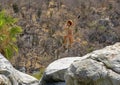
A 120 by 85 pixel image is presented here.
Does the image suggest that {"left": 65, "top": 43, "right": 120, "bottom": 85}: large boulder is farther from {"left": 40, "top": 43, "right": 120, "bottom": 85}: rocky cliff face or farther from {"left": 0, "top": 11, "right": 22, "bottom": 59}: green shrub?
{"left": 0, "top": 11, "right": 22, "bottom": 59}: green shrub

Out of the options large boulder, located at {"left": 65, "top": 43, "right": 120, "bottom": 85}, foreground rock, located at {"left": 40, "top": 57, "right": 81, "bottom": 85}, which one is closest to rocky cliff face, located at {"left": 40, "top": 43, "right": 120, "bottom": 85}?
large boulder, located at {"left": 65, "top": 43, "right": 120, "bottom": 85}

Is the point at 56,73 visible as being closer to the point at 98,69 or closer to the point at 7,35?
the point at 98,69

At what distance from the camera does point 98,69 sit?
10.5m

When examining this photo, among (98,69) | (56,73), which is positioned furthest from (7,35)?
(98,69)

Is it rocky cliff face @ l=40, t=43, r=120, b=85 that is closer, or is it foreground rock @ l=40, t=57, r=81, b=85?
rocky cliff face @ l=40, t=43, r=120, b=85

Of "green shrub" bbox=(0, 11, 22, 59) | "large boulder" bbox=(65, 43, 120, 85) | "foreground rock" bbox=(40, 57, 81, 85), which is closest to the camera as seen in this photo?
"large boulder" bbox=(65, 43, 120, 85)

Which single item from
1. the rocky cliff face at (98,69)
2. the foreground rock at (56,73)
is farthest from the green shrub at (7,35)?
the rocky cliff face at (98,69)

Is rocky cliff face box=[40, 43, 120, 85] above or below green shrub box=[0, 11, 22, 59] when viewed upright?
above

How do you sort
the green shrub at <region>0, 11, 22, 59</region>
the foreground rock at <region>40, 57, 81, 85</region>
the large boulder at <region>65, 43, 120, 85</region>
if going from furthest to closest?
the green shrub at <region>0, 11, 22, 59</region>, the foreground rock at <region>40, 57, 81, 85</region>, the large boulder at <region>65, 43, 120, 85</region>

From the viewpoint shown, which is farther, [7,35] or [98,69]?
[7,35]

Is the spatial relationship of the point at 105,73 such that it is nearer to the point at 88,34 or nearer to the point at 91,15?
the point at 88,34

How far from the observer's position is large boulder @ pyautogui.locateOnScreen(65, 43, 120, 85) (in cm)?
1041

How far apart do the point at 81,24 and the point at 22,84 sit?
45.3 metres

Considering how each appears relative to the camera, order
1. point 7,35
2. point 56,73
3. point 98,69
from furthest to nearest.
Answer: point 7,35
point 56,73
point 98,69
